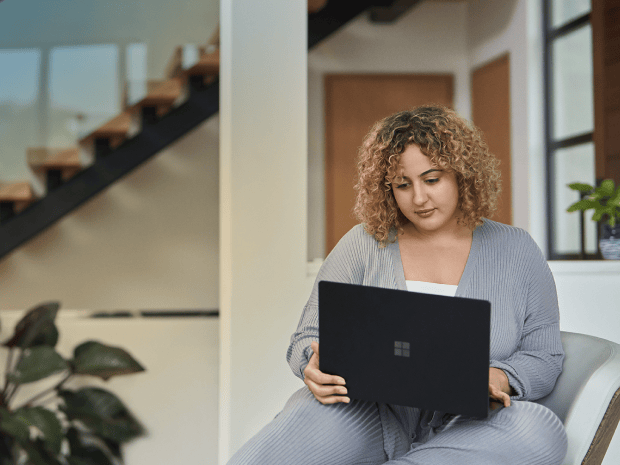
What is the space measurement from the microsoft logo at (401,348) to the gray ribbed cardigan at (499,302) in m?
0.21

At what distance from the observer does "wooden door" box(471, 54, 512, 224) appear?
14.8ft

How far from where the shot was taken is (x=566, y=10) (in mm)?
4117

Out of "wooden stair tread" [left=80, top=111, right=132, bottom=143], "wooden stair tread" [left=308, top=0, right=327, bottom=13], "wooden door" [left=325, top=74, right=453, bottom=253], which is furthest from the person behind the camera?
"wooden door" [left=325, top=74, right=453, bottom=253]

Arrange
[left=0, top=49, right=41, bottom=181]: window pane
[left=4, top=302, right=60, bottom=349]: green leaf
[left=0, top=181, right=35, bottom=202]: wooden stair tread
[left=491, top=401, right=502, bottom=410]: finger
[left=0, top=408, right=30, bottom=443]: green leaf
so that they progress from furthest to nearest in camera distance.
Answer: [left=0, top=49, right=41, bottom=181]: window pane
[left=0, top=181, right=35, bottom=202]: wooden stair tread
[left=4, top=302, right=60, bottom=349]: green leaf
[left=0, top=408, right=30, bottom=443]: green leaf
[left=491, top=401, right=502, bottom=410]: finger

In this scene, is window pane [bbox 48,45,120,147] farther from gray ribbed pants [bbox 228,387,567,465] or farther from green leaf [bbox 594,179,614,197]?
gray ribbed pants [bbox 228,387,567,465]

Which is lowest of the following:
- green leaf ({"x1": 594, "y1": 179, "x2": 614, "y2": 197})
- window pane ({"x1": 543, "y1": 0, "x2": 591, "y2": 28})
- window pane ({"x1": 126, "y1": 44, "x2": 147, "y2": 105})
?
green leaf ({"x1": 594, "y1": 179, "x2": 614, "y2": 197})

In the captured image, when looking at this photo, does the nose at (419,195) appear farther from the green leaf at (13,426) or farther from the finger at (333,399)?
the green leaf at (13,426)

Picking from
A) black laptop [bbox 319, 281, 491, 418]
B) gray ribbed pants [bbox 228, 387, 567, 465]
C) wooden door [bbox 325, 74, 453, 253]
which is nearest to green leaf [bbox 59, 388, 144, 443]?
gray ribbed pants [bbox 228, 387, 567, 465]

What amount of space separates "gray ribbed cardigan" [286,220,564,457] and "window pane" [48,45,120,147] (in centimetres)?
332

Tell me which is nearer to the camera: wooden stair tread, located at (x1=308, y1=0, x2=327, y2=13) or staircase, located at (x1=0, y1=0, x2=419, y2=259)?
staircase, located at (x1=0, y1=0, x2=419, y2=259)

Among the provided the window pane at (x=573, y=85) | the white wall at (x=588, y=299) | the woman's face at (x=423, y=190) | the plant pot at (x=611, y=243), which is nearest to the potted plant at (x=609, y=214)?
the plant pot at (x=611, y=243)

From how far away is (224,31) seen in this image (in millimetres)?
2299

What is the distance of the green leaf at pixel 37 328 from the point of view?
2867 mm

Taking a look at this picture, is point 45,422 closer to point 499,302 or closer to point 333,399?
point 333,399
